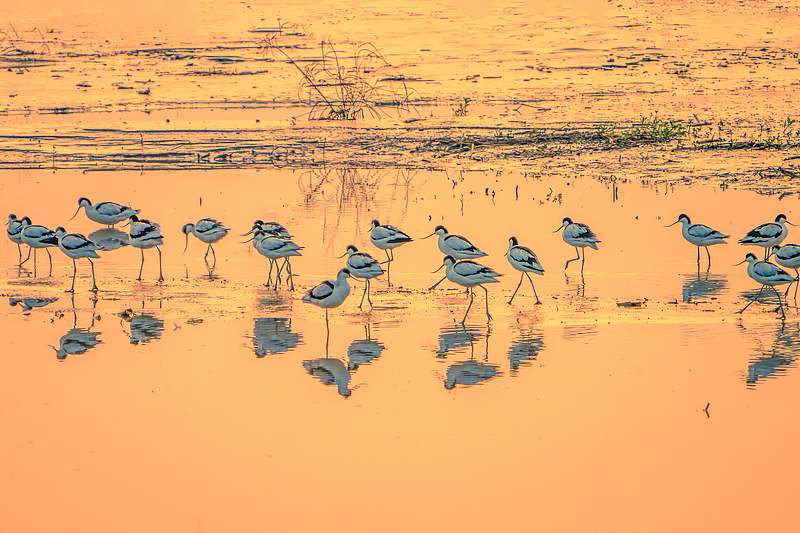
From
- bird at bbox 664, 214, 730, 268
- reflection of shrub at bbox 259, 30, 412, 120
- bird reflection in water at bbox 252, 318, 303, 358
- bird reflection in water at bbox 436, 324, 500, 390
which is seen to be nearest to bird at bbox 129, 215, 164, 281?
bird reflection in water at bbox 252, 318, 303, 358

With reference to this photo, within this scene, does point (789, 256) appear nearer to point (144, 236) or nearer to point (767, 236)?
point (767, 236)

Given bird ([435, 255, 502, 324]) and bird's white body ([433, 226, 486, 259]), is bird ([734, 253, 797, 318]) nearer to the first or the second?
bird ([435, 255, 502, 324])

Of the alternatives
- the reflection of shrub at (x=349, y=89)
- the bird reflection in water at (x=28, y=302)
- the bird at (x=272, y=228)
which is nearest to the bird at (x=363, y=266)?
the bird at (x=272, y=228)

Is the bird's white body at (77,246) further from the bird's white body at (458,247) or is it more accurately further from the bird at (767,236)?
the bird at (767,236)

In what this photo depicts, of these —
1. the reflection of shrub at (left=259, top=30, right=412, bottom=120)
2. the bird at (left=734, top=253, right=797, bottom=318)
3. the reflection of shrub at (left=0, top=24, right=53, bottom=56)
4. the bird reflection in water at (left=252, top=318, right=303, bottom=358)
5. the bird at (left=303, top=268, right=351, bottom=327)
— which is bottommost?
the bird reflection in water at (left=252, top=318, right=303, bottom=358)

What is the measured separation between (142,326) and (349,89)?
52.2 ft

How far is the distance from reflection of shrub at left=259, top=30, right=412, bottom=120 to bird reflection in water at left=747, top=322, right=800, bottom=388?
49.2 feet

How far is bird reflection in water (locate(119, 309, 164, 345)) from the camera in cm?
1002

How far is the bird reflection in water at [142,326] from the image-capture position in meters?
10.0

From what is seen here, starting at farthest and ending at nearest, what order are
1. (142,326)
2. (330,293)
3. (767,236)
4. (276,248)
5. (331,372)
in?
(767,236)
(276,248)
(142,326)
(330,293)
(331,372)

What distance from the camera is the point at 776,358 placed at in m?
9.21

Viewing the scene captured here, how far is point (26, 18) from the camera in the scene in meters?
41.0

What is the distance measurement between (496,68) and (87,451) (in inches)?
973

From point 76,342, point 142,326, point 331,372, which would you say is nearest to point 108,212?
point 142,326
